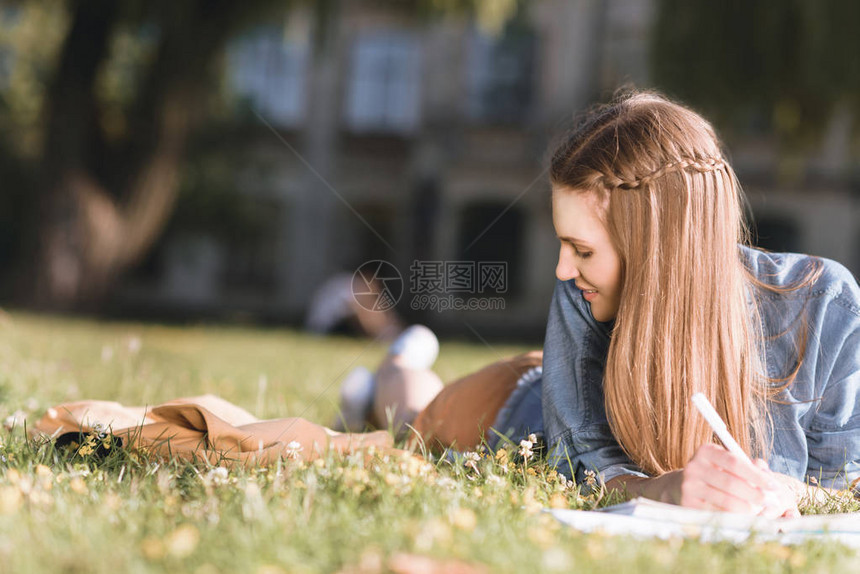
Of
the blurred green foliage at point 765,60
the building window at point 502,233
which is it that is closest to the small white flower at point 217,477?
the blurred green foliage at point 765,60

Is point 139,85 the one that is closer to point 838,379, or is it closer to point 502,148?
point 502,148

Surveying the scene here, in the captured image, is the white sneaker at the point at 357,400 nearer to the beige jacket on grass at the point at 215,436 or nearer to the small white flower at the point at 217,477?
the beige jacket on grass at the point at 215,436

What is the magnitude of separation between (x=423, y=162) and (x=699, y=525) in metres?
11.8

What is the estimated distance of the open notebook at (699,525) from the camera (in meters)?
1.32

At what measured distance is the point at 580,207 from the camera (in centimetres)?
176

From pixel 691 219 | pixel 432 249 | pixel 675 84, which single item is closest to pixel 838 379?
pixel 691 219

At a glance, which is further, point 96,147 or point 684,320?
point 96,147

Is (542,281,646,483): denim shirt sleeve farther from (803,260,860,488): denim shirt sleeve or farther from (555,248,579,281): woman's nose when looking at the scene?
(803,260,860,488): denim shirt sleeve

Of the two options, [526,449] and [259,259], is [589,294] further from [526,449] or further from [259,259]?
[259,259]

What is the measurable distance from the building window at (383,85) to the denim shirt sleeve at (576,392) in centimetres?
1187

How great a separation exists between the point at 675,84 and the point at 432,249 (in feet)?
19.7

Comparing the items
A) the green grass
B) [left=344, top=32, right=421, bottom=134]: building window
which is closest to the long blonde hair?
the green grass

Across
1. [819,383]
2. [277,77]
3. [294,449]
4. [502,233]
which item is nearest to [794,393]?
[819,383]

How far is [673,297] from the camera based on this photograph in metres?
1.72
